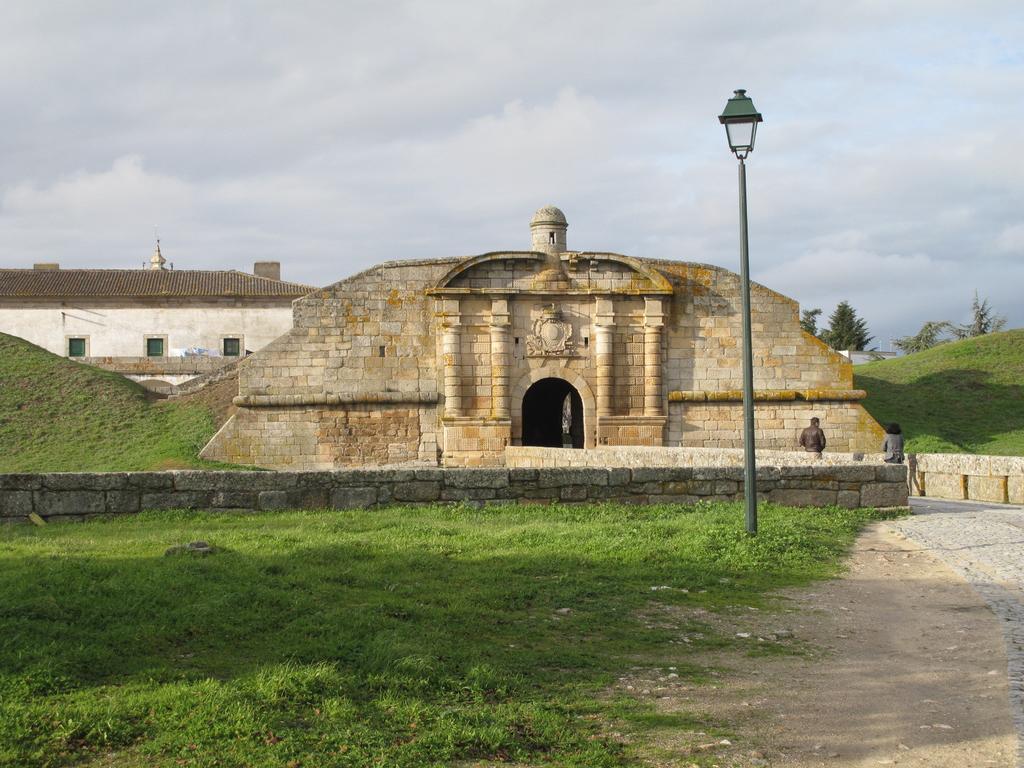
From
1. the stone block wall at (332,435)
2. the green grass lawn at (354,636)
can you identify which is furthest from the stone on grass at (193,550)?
the stone block wall at (332,435)

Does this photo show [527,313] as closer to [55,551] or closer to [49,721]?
[55,551]

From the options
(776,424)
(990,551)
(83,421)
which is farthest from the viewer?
(83,421)

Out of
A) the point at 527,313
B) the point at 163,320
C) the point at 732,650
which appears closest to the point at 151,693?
the point at 732,650

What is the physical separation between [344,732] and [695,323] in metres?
22.0

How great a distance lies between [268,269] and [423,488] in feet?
129

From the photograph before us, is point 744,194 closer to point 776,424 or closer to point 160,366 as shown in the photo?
point 776,424

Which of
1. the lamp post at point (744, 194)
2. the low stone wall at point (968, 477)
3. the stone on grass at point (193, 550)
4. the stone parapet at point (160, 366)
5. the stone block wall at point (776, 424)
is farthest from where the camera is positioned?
the stone parapet at point (160, 366)

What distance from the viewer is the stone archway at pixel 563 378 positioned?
25891 mm

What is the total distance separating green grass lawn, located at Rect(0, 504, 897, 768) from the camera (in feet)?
16.8

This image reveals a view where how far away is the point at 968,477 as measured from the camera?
59.9ft

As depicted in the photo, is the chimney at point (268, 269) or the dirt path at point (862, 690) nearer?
the dirt path at point (862, 690)

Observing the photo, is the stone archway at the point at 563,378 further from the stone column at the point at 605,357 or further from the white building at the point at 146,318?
the white building at the point at 146,318

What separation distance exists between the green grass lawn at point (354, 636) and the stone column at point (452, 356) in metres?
14.3

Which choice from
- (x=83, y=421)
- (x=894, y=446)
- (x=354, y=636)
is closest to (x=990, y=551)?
(x=354, y=636)
